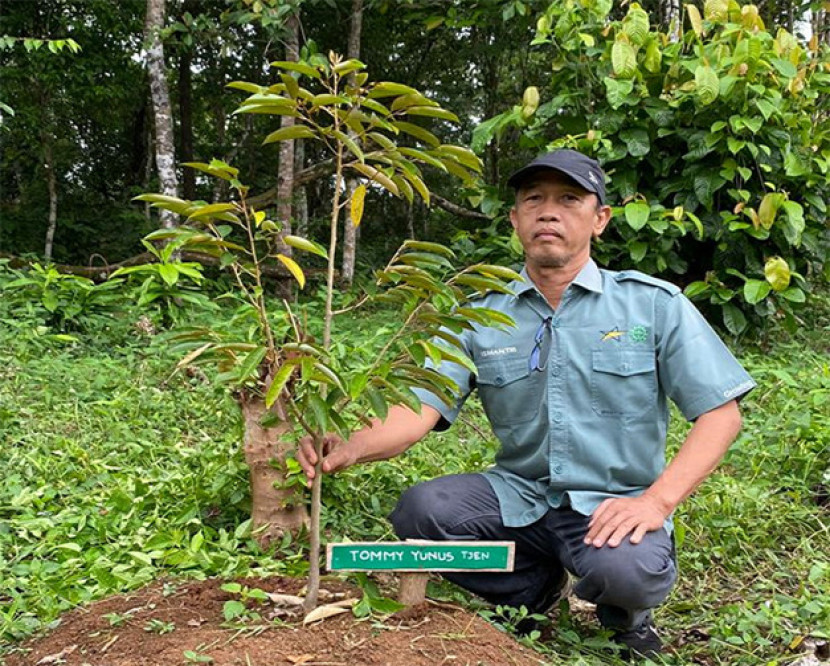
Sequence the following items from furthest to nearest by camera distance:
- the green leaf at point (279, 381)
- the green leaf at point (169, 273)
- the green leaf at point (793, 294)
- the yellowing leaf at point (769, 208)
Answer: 1. the green leaf at point (793, 294)
2. the yellowing leaf at point (769, 208)
3. the green leaf at point (169, 273)
4. the green leaf at point (279, 381)

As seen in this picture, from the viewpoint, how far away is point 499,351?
2367mm

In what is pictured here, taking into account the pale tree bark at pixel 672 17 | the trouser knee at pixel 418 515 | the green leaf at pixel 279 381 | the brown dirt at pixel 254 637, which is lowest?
the brown dirt at pixel 254 637

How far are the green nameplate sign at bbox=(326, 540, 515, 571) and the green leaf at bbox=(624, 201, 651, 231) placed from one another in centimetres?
325

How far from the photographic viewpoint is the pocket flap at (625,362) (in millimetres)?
2227

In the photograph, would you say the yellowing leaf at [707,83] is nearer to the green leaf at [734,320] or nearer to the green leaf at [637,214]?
the green leaf at [637,214]

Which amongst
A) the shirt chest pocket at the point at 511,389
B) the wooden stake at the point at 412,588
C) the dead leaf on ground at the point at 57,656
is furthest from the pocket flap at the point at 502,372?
the dead leaf on ground at the point at 57,656

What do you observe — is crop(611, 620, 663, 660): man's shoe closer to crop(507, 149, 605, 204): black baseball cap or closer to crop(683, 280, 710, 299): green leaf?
crop(507, 149, 605, 204): black baseball cap

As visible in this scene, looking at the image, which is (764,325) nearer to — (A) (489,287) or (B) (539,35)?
(B) (539,35)

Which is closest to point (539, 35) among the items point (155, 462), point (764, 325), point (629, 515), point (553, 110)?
point (553, 110)

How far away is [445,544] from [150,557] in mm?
851

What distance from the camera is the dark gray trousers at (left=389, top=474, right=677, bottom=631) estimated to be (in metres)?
2.03

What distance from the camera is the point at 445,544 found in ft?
6.13

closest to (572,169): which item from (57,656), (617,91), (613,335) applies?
(613,335)

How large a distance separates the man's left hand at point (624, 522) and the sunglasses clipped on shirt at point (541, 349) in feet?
1.48
